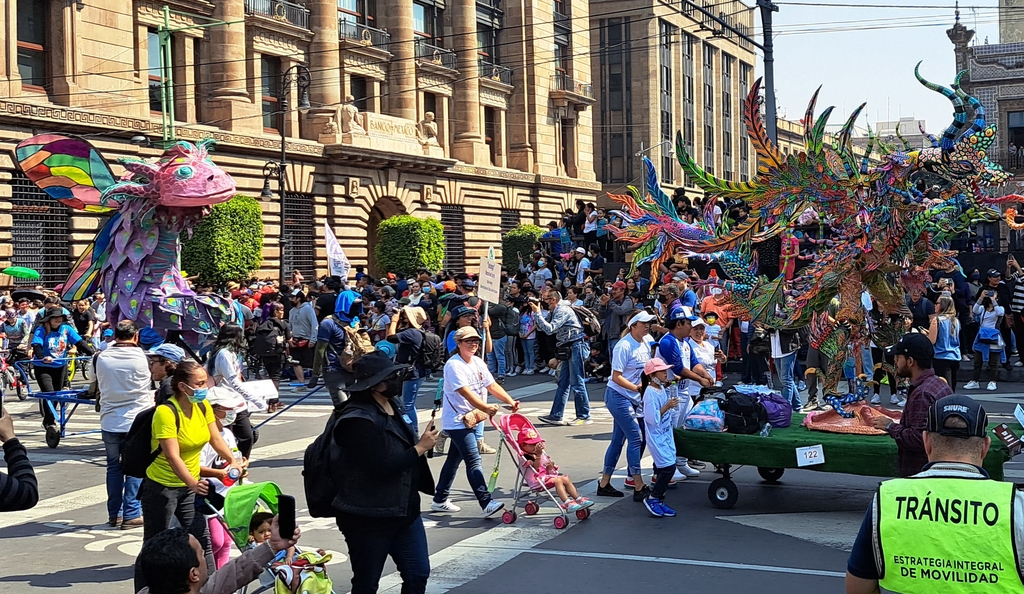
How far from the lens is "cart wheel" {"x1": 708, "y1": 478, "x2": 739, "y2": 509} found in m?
10.0

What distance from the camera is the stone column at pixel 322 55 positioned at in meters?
39.0

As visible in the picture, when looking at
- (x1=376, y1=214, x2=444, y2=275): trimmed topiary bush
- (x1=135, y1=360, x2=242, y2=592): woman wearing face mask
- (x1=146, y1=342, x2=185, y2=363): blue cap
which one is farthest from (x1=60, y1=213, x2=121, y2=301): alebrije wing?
(x1=376, y1=214, x2=444, y2=275): trimmed topiary bush

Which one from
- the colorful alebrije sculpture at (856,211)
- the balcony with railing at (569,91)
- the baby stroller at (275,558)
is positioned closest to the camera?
the baby stroller at (275,558)

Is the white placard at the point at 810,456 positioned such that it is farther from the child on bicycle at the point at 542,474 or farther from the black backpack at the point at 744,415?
the child on bicycle at the point at 542,474

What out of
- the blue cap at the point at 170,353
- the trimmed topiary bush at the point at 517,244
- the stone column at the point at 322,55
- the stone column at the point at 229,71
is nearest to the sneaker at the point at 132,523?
the blue cap at the point at 170,353

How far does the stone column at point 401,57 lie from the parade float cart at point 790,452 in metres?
34.8

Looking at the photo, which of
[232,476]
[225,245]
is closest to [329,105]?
[225,245]

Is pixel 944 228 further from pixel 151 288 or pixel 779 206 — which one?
pixel 151 288

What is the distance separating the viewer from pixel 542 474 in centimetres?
953

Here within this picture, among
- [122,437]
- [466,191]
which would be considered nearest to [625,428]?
[122,437]

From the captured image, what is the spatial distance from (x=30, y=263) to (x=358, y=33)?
680 inches

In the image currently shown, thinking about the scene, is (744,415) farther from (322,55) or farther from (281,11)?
(322,55)

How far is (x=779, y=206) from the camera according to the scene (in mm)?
A: 11648

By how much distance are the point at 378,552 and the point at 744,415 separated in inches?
201
